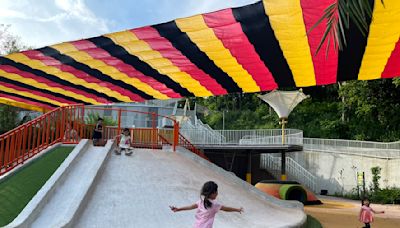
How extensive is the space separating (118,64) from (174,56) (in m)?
2.13

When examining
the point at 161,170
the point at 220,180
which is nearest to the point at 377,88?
the point at 220,180

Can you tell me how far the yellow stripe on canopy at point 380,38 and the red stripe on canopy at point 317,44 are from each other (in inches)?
32.7

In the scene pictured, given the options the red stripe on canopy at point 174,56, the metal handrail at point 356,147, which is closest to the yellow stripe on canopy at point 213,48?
the red stripe on canopy at point 174,56

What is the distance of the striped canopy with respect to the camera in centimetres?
862

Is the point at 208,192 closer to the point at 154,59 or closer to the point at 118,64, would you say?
the point at 154,59

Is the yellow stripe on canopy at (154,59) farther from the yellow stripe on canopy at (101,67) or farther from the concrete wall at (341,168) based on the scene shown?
the concrete wall at (341,168)

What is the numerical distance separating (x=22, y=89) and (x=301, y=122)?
101 ft

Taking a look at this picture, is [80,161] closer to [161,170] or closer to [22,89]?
[161,170]

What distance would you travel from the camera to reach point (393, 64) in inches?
427

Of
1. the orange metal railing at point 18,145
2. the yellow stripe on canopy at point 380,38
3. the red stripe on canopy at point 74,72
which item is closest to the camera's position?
the yellow stripe on canopy at point 380,38

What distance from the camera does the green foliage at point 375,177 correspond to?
79.2ft

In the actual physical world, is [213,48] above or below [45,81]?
above

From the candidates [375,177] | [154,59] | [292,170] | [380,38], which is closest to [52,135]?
[154,59]

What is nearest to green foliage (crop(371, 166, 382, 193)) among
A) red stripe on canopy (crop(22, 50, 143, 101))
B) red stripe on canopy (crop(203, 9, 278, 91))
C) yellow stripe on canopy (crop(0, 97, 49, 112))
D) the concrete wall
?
the concrete wall
